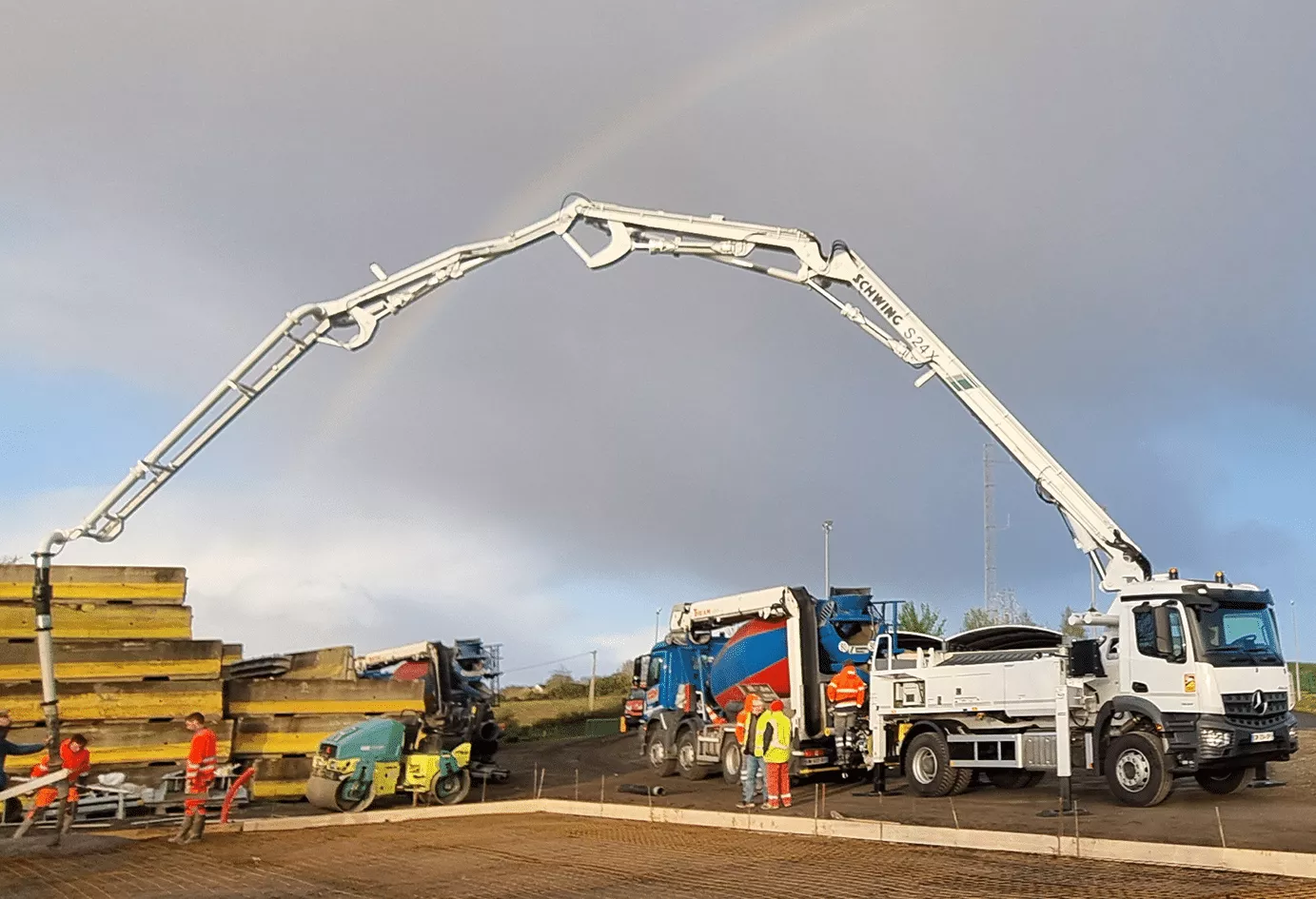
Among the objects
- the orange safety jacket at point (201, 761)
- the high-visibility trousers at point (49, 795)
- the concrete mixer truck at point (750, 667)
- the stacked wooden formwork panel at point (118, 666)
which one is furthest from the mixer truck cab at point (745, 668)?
the high-visibility trousers at point (49, 795)

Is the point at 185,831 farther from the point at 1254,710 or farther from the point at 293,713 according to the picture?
the point at 1254,710

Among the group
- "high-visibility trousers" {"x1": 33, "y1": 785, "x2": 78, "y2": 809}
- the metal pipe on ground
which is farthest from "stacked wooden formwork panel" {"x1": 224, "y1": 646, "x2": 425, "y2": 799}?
"high-visibility trousers" {"x1": 33, "y1": 785, "x2": 78, "y2": 809}

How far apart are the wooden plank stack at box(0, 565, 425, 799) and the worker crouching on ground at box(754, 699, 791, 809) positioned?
725cm

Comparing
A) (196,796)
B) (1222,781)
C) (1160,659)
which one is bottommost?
(196,796)

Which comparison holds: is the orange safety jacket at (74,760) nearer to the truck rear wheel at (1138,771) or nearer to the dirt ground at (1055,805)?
the dirt ground at (1055,805)

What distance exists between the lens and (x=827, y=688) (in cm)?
2150

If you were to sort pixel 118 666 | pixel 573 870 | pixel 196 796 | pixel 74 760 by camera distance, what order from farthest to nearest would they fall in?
pixel 118 666 → pixel 74 760 → pixel 196 796 → pixel 573 870

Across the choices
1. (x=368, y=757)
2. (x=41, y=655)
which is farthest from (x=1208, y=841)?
(x=41, y=655)

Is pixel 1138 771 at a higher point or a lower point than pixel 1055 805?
higher

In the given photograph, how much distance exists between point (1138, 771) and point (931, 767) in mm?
3546

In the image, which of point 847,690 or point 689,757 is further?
point 689,757

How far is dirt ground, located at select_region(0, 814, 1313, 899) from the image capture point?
32.2ft

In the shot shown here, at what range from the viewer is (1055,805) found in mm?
16891

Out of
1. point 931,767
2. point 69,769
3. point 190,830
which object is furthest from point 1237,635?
point 69,769
